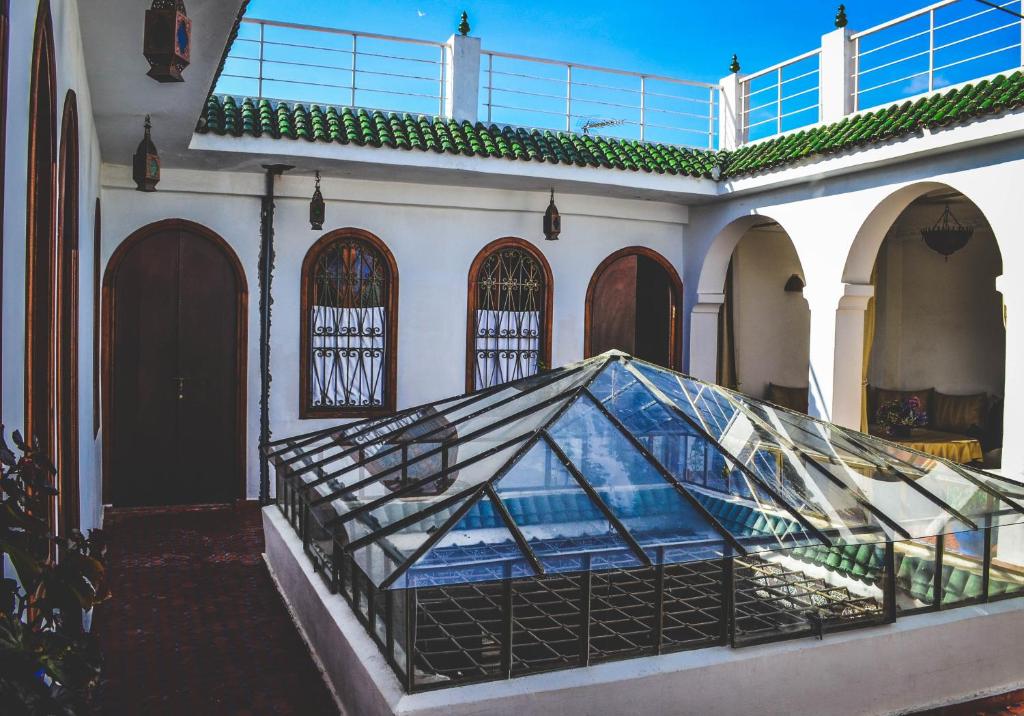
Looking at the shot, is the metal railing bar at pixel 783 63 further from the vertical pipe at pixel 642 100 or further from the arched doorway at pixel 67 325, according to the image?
the arched doorway at pixel 67 325

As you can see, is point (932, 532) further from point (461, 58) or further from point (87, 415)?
point (461, 58)

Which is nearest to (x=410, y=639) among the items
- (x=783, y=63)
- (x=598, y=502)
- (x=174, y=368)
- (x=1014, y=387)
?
(x=598, y=502)

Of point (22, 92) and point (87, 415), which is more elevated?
point (22, 92)

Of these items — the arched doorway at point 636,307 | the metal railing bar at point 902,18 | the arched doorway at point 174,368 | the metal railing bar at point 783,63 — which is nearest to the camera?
the metal railing bar at point 902,18

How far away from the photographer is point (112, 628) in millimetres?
5215

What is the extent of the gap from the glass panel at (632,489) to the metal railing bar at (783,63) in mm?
6424

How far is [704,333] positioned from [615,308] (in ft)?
3.87

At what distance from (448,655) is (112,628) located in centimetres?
267

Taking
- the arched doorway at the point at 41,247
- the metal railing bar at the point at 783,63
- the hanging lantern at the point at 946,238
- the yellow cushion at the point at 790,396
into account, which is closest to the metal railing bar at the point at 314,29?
the metal railing bar at the point at 783,63

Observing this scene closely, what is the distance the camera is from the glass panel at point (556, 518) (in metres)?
3.45

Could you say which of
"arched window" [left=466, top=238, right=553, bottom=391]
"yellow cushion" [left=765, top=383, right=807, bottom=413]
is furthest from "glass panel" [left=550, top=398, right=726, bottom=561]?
"yellow cushion" [left=765, top=383, right=807, bottom=413]

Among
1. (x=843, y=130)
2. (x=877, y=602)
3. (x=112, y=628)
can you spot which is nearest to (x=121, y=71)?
(x=112, y=628)

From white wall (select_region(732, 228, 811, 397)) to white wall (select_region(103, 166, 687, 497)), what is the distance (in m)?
1.40

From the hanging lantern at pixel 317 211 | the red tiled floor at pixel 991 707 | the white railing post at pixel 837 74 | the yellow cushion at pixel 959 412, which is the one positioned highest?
the white railing post at pixel 837 74
